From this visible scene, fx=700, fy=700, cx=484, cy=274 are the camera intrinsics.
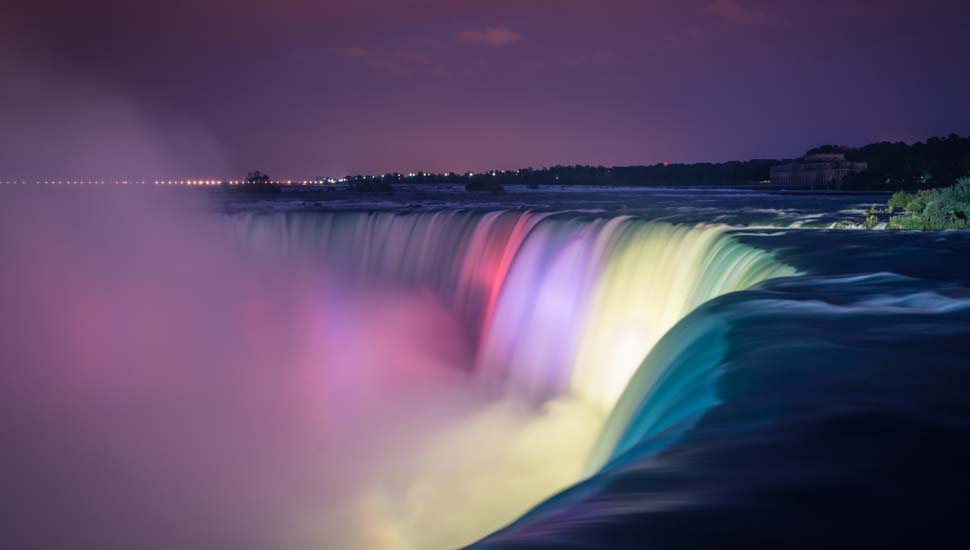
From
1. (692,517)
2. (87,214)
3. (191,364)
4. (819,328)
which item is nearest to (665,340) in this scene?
(819,328)

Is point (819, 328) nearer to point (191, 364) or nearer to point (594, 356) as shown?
point (594, 356)

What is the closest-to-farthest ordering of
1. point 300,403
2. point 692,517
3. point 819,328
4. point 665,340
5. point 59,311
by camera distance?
1. point 692,517
2. point 819,328
3. point 665,340
4. point 300,403
5. point 59,311

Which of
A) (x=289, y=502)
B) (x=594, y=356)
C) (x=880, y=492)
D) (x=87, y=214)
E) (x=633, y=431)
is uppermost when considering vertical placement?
Answer: (x=87, y=214)

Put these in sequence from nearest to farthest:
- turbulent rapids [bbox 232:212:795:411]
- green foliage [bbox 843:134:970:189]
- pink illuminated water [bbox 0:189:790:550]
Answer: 1. pink illuminated water [bbox 0:189:790:550]
2. turbulent rapids [bbox 232:212:795:411]
3. green foliage [bbox 843:134:970:189]

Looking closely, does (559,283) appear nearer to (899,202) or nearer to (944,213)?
(944,213)

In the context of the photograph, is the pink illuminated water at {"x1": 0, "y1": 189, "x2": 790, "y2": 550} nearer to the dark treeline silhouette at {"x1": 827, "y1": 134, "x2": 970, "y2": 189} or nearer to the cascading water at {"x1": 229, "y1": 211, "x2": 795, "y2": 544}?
the cascading water at {"x1": 229, "y1": 211, "x2": 795, "y2": 544}

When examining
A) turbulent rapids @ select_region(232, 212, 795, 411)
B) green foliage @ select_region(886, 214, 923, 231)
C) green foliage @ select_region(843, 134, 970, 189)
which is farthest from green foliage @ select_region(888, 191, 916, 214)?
green foliage @ select_region(843, 134, 970, 189)
